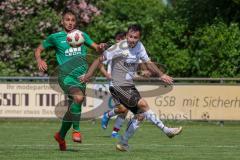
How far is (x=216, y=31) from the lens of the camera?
2898 centimetres

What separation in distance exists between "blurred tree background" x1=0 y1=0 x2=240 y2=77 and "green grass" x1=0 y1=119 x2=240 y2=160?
23.3 feet

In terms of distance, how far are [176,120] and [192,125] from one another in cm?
48

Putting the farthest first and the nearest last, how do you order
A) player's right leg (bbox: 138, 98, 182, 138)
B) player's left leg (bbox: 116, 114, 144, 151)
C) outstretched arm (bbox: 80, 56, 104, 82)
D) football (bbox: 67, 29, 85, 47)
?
player's left leg (bbox: 116, 114, 144, 151)
player's right leg (bbox: 138, 98, 182, 138)
football (bbox: 67, 29, 85, 47)
outstretched arm (bbox: 80, 56, 104, 82)

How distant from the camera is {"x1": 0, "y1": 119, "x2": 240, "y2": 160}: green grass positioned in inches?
488

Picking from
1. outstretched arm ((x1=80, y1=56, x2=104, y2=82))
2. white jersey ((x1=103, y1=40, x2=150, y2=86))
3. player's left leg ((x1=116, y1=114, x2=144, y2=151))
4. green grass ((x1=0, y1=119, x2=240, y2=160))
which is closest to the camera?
green grass ((x1=0, y1=119, x2=240, y2=160))

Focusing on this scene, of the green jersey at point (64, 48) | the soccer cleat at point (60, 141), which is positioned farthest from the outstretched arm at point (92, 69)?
the soccer cleat at point (60, 141)

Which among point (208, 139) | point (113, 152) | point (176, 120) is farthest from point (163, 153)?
point (176, 120)

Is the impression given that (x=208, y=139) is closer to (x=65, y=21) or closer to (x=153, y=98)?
(x=65, y=21)

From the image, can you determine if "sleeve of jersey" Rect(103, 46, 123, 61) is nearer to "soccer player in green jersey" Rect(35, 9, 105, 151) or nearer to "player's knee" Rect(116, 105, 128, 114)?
"soccer player in green jersey" Rect(35, 9, 105, 151)

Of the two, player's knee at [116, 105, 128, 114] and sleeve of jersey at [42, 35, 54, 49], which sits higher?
sleeve of jersey at [42, 35, 54, 49]

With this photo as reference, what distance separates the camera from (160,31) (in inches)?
1200

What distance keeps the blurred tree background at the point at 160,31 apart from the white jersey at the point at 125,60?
1477 cm

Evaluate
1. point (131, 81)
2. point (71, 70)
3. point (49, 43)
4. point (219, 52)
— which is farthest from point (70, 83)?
point (219, 52)

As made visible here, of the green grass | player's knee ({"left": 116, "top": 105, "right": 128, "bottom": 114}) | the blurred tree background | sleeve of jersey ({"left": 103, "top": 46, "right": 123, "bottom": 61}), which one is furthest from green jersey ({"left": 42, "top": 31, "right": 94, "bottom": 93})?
the blurred tree background
